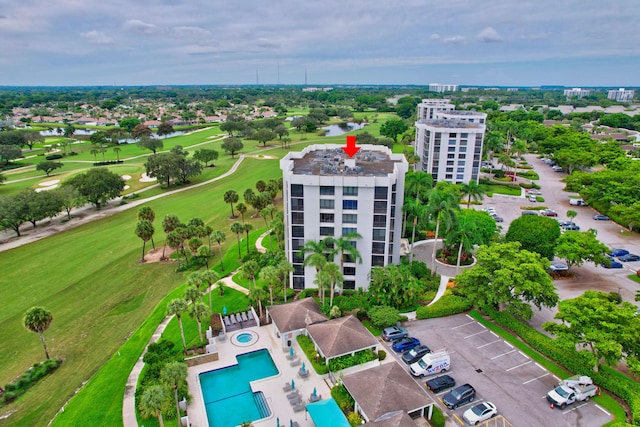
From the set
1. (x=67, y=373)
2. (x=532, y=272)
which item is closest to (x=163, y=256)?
(x=67, y=373)

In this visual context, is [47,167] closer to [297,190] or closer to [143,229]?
[143,229]

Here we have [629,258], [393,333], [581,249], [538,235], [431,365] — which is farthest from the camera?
[629,258]

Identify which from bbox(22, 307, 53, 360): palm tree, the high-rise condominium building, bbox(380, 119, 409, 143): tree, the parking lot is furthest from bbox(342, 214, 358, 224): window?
bbox(380, 119, 409, 143): tree

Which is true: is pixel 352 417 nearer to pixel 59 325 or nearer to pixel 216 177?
pixel 59 325

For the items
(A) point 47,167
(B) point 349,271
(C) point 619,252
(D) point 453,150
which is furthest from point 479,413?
(A) point 47,167

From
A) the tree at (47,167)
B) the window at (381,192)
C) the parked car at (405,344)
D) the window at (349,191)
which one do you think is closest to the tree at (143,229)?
the window at (349,191)

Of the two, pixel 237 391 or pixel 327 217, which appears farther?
pixel 327 217

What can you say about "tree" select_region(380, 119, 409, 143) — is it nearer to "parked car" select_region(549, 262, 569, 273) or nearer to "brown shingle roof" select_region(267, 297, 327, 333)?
"parked car" select_region(549, 262, 569, 273)
